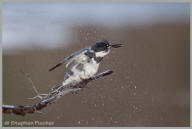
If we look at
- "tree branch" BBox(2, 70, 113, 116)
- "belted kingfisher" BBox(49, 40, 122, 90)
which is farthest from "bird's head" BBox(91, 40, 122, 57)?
"tree branch" BBox(2, 70, 113, 116)

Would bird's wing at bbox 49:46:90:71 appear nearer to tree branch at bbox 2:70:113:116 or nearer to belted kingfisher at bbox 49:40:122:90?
belted kingfisher at bbox 49:40:122:90

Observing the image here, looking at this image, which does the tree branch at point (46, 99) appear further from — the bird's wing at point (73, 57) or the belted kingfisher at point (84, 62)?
the bird's wing at point (73, 57)

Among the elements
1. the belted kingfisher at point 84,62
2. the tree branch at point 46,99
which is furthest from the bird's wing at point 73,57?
the tree branch at point 46,99

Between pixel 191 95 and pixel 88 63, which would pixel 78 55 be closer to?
pixel 88 63

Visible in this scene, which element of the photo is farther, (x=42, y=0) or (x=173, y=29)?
(x=173, y=29)

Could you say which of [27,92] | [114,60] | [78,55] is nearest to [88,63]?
[78,55]

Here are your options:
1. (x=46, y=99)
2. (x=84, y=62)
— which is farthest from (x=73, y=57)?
(x=46, y=99)

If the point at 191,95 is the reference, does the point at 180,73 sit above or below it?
above
